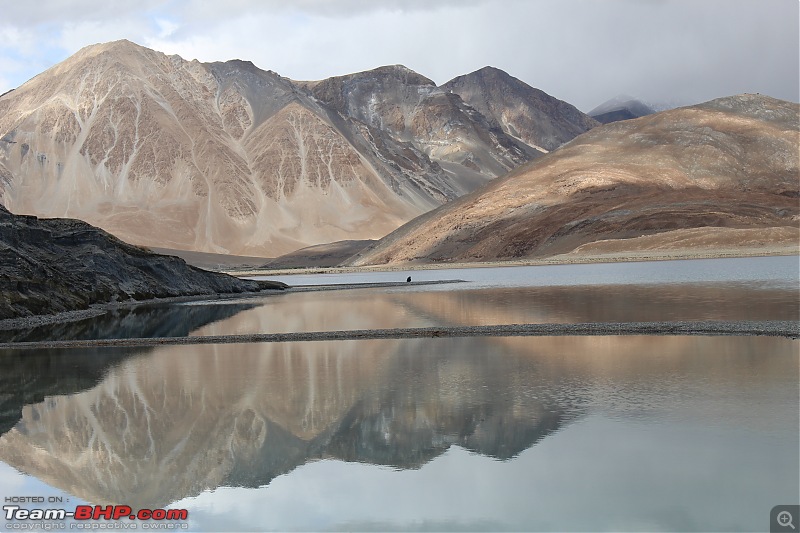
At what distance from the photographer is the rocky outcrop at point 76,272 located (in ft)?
145

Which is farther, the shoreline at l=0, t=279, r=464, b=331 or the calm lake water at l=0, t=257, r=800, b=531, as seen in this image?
the shoreline at l=0, t=279, r=464, b=331

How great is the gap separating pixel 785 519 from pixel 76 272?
51518 millimetres

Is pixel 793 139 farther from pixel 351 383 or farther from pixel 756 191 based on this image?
pixel 351 383

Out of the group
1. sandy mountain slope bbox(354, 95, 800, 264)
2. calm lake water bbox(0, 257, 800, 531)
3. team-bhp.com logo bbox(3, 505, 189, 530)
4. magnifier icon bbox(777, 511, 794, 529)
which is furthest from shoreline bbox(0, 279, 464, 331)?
sandy mountain slope bbox(354, 95, 800, 264)

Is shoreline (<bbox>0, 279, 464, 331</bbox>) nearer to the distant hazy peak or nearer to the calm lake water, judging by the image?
the calm lake water

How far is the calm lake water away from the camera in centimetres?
1038

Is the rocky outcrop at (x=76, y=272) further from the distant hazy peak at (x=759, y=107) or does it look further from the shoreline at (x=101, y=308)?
the distant hazy peak at (x=759, y=107)

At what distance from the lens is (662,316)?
30797 mm

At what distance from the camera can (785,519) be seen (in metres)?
9.49

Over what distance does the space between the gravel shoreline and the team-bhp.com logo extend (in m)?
17.7

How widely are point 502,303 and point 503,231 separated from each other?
95.4 meters

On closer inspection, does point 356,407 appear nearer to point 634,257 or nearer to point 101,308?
point 101,308

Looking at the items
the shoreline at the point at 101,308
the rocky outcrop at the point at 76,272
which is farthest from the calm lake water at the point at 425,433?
the rocky outcrop at the point at 76,272

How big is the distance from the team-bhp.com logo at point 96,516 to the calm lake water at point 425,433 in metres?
0.22
